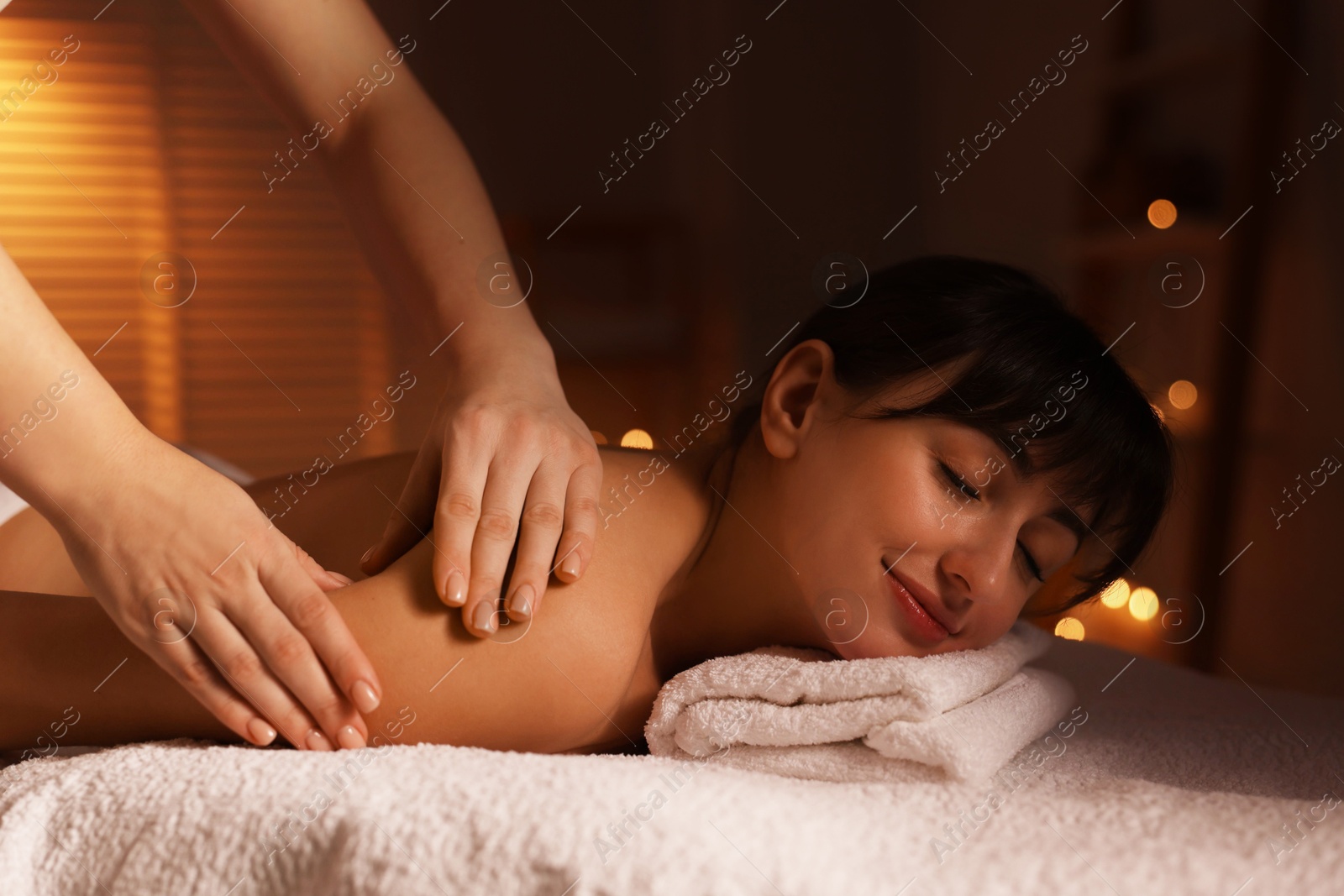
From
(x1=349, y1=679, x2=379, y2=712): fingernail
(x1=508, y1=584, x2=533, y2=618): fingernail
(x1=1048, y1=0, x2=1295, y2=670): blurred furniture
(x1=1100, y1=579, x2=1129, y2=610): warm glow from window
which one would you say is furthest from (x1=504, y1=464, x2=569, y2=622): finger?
(x1=1100, y1=579, x2=1129, y2=610): warm glow from window

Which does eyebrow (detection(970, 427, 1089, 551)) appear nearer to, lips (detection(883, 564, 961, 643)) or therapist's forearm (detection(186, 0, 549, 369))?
lips (detection(883, 564, 961, 643))

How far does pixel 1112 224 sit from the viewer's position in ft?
4.82

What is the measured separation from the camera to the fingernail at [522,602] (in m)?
0.66

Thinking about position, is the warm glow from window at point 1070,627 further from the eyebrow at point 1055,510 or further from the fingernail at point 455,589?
the fingernail at point 455,589

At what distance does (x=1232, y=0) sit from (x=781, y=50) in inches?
28.9

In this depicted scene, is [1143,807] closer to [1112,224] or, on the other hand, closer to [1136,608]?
[1136,608]

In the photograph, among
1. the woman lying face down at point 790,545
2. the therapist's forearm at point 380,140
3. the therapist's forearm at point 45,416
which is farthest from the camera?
the therapist's forearm at point 380,140

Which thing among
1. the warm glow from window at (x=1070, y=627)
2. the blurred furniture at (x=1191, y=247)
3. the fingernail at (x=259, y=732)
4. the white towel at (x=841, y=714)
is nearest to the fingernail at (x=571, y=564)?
the white towel at (x=841, y=714)

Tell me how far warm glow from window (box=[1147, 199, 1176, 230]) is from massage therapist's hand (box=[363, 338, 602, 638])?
1009 millimetres

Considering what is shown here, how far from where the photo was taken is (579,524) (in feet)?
2.39

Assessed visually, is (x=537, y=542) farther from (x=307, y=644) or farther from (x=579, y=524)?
(x=307, y=644)

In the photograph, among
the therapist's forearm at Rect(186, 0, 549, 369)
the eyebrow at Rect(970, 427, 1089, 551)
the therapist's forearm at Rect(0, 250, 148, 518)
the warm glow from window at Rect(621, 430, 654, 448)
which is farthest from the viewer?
the warm glow from window at Rect(621, 430, 654, 448)

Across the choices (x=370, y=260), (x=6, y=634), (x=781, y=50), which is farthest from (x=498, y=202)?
(x=6, y=634)

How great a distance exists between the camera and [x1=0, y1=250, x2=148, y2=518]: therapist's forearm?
0.59m
